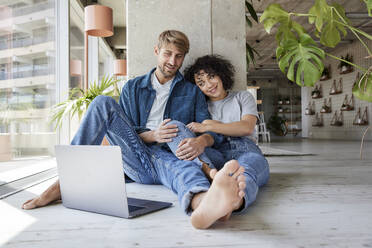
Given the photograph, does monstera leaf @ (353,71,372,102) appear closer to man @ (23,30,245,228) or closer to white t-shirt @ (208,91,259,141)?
white t-shirt @ (208,91,259,141)

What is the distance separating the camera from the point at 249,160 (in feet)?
4.96

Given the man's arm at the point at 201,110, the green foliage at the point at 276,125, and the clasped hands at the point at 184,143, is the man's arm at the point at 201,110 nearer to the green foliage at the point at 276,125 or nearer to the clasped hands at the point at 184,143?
the clasped hands at the point at 184,143

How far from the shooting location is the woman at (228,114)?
5.46 feet

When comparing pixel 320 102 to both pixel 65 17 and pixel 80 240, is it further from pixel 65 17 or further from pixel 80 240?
pixel 80 240

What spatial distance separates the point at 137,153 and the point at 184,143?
29cm

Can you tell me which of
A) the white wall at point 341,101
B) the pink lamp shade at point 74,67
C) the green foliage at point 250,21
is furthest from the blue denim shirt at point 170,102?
the white wall at point 341,101

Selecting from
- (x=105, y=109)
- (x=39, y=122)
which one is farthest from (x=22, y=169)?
(x=105, y=109)

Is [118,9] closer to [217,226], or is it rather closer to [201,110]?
[201,110]

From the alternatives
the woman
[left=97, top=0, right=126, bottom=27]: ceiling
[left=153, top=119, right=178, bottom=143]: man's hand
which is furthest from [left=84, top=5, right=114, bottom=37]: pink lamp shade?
[left=97, top=0, right=126, bottom=27]: ceiling

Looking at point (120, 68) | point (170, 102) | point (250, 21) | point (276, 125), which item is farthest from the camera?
point (276, 125)

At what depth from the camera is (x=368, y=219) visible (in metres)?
1.14

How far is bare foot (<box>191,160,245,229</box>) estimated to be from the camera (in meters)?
0.97

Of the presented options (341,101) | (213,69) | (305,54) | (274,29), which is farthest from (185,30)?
(341,101)

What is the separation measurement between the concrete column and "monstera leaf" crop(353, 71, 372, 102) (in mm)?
942
